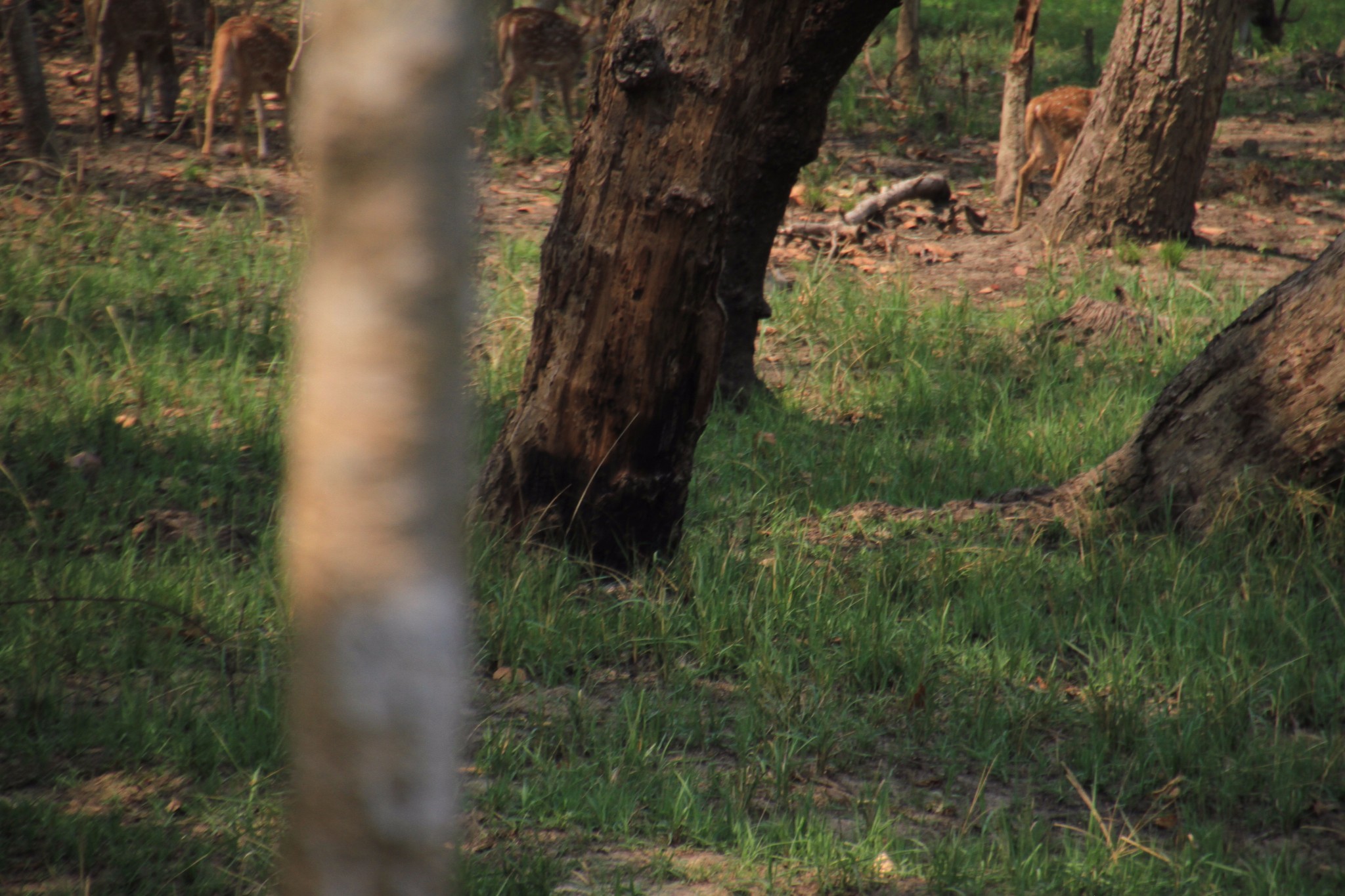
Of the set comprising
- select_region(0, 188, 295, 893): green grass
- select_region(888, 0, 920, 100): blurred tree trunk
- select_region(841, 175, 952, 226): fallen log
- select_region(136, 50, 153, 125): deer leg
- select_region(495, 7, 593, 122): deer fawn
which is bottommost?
select_region(0, 188, 295, 893): green grass

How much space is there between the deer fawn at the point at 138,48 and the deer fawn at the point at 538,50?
3.09m

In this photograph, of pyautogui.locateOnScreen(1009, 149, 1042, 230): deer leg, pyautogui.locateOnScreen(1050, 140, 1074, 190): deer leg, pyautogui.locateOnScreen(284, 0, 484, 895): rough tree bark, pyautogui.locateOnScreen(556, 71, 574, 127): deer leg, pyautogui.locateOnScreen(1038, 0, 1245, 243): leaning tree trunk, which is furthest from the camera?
pyautogui.locateOnScreen(556, 71, 574, 127): deer leg

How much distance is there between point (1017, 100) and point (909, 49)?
4745 millimetres

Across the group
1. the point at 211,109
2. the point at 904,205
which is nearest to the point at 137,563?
the point at 211,109

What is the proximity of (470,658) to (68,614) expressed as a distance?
4.06 ft

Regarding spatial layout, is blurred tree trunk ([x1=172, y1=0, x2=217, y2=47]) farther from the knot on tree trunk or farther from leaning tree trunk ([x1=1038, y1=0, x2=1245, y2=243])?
the knot on tree trunk

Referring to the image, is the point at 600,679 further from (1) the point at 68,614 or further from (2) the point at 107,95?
(2) the point at 107,95

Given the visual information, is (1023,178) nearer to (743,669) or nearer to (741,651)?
(741,651)

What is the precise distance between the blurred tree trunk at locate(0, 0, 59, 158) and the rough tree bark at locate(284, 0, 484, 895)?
806 cm

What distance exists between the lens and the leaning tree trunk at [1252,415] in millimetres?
4215

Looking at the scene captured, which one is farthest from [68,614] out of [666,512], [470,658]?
[666,512]

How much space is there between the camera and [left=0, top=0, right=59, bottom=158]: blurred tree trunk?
25.1 ft

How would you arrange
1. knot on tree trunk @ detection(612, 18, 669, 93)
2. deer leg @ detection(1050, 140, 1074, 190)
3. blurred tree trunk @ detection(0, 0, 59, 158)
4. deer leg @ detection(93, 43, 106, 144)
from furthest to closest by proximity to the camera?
deer leg @ detection(93, 43, 106, 144), deer leg @ detection(1050, 140, 1074, 190), blurred tree trunk @ detection(0, 0, 59, 158), knot on tree trunk @ detection(612, 18, 669, 93)

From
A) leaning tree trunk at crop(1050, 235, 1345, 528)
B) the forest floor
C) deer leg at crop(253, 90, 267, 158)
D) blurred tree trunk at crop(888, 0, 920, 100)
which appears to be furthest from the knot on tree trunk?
blurred tree trunk at crop(888, 0, 920, 100)
